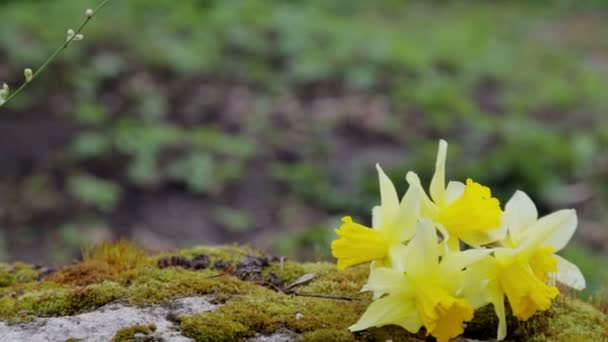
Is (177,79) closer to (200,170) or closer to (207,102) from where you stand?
(207,102)

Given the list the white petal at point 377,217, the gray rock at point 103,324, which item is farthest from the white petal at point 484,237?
the gray rock at point 103,324

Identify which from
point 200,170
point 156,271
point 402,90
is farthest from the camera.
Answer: point 402,90

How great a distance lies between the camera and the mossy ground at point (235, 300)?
7.07 feet

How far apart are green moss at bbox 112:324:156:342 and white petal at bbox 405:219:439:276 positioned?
0.63 m

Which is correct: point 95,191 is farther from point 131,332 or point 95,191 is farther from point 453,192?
point 453,192

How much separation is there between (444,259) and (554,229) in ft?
1.28

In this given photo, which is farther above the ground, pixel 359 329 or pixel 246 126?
pixel 246 126

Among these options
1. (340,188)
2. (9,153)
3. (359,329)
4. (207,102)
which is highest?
(207,102)

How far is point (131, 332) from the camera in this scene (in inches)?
82.1

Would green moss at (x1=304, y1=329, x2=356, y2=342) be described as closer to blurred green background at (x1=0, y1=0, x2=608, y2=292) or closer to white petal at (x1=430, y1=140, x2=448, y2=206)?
white petal at (x1=430, y1=140, x2=448, y2=206)

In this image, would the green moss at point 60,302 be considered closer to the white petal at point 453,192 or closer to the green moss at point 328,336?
the green moss at point 328,336

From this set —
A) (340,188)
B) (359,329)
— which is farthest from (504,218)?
(340,188)

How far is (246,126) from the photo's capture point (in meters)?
7.66

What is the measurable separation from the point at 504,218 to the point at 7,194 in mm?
5031
